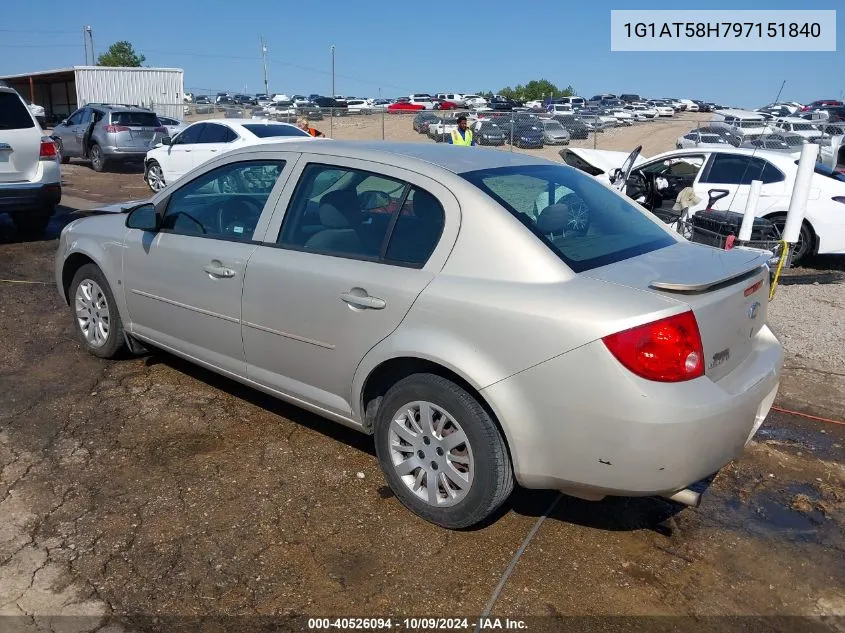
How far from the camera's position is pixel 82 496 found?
11.9 feet

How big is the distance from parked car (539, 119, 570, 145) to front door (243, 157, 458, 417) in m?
20.6

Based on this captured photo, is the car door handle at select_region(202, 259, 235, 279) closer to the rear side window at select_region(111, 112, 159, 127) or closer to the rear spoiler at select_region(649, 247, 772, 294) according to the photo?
the rear spoiler at select_region(649, 247, 772, 294)

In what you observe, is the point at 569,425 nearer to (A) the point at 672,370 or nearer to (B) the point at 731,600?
(A) the point at 672,370

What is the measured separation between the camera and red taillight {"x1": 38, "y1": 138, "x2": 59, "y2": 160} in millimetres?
9242

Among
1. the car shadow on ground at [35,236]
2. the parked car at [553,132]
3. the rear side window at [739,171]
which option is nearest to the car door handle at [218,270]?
the car shadow on ground at [35,236]

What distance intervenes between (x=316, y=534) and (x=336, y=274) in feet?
3.89

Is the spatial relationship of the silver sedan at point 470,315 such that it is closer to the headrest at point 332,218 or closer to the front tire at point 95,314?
the headrest at point 332,218

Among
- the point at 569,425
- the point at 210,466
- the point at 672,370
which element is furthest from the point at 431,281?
the point at 210,466

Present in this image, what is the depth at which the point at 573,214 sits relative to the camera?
362 cm

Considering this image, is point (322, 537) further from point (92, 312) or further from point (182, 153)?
point (182, 153)

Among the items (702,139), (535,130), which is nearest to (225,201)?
(535,130)

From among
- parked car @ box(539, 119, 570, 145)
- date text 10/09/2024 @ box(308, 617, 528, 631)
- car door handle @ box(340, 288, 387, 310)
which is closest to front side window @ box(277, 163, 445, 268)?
car door handle @ box(340, 288, 387, 310)

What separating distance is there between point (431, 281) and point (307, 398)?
40.2 inches

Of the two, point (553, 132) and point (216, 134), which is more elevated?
point (553, 132)
